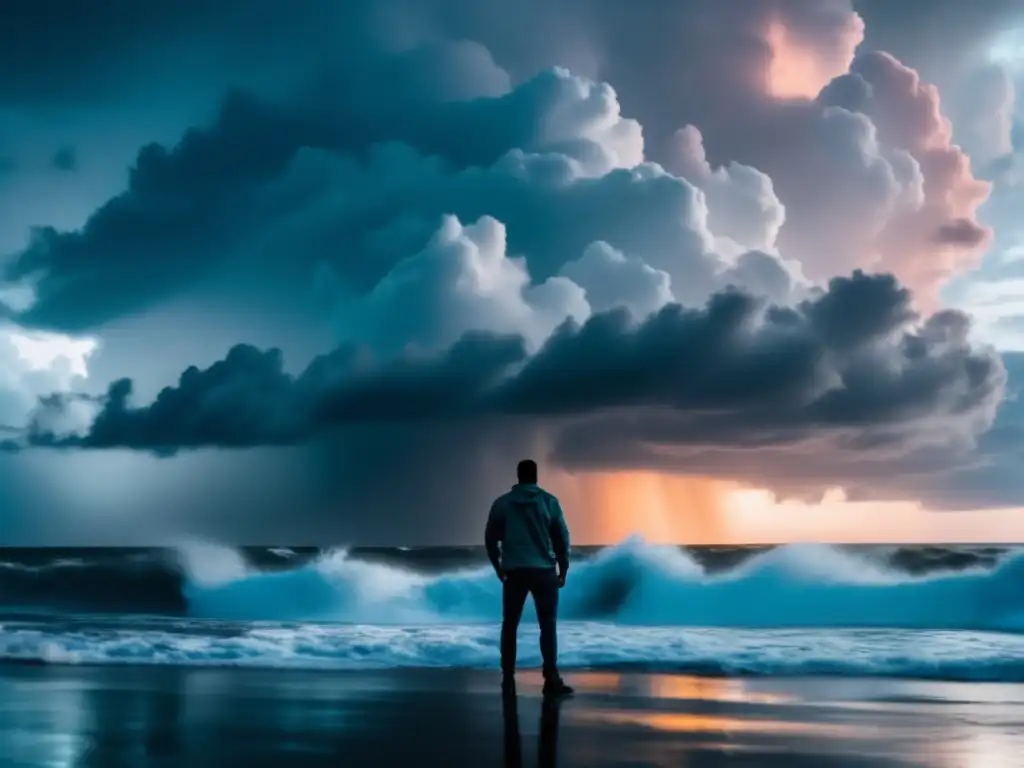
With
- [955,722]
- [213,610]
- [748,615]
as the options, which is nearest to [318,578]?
[213,610]

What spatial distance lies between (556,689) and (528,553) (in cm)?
111

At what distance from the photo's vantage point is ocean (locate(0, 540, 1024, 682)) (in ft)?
41.8

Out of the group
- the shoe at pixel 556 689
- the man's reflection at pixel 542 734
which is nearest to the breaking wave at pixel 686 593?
the shoe at pixel 556 689

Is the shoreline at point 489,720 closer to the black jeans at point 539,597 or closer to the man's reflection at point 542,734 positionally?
the man's reflection at point 542,734

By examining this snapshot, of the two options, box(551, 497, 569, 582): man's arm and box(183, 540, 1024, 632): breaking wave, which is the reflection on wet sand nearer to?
box(551, 497, 569, 582): man's arm

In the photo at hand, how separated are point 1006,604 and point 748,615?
17.7 ft

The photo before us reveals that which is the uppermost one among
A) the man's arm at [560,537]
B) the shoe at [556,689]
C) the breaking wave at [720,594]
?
the man's arm at [560,537]

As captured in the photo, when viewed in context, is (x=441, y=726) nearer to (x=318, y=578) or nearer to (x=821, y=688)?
(x=821, y=688)

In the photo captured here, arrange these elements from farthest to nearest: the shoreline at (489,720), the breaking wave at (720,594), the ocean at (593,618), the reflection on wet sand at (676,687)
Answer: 1. the breaking wave at (720,594)
2. the ocean at (593,618)
3. the reflection on wet sand at (676,687)
4. the shoreline at (489,720)

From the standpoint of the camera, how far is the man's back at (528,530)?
1012 cm

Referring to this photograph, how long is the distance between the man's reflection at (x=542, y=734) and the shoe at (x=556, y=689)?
139 mm

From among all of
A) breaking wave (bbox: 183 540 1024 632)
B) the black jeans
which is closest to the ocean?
breaking wave (bbox: 183 540 1024 632)

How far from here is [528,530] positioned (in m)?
10.1

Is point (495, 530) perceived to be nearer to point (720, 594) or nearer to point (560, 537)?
point (560, 537)
